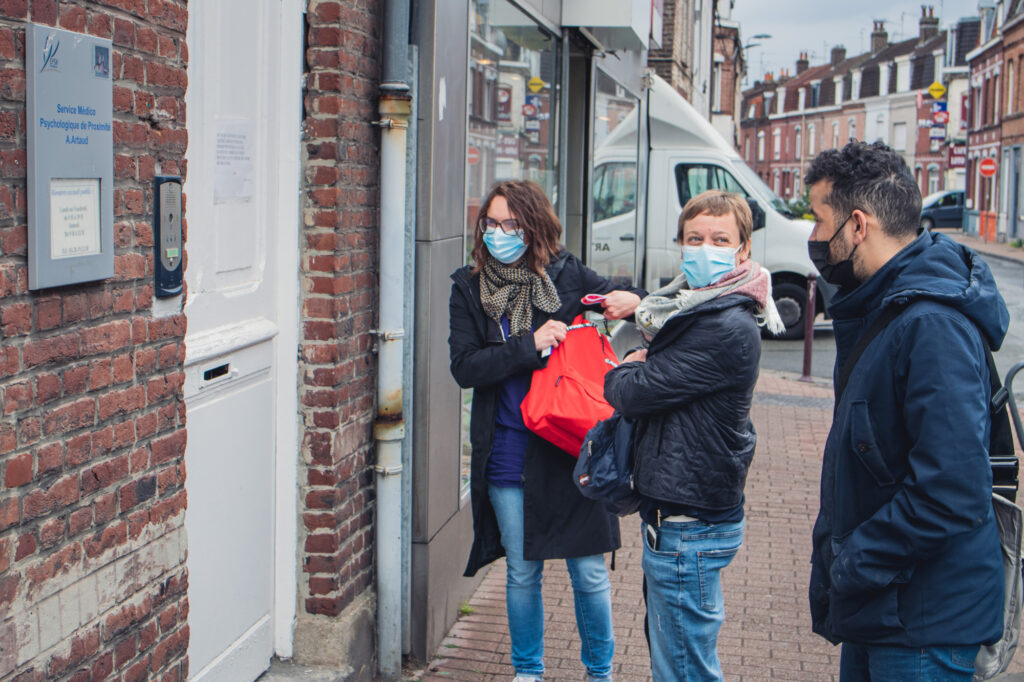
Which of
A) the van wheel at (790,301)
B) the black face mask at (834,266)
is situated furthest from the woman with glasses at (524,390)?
the van wheel at (790,301)

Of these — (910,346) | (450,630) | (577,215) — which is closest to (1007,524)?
(910,346)

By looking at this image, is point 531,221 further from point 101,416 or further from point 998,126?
point 998,126

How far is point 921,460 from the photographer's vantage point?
2408mm

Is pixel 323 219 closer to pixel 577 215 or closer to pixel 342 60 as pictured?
pixel 342 60

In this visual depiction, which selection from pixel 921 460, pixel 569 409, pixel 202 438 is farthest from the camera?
pixel 569 409

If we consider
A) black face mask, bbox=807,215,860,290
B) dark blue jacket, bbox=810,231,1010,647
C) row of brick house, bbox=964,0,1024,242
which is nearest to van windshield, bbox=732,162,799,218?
black face mask, bbox=807,215,860,290

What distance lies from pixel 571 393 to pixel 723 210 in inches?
31.4

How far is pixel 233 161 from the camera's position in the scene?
3551 millimetres

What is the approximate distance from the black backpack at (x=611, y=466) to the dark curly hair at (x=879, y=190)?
1005mm

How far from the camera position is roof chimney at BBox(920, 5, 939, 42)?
74.4 m

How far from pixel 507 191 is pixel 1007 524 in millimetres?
2001

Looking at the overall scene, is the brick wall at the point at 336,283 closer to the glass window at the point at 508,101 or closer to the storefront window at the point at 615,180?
the glass window at the point at 508,101

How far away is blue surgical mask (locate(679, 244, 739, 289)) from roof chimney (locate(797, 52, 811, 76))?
98.8 metres

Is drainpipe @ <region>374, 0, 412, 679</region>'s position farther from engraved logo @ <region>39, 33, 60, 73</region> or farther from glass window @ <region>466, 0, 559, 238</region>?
engraved logo @ <region>39, 33, 60, 73</region>
